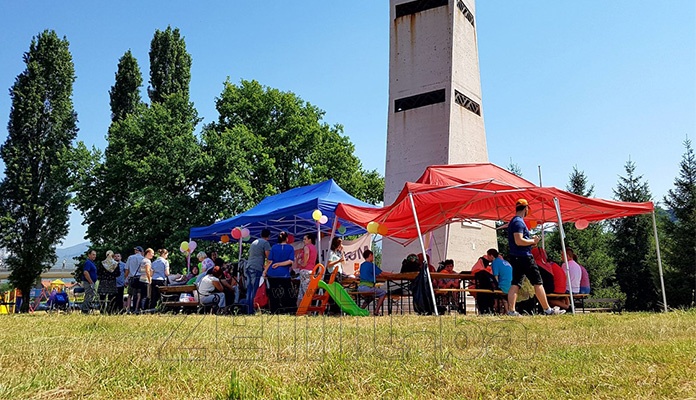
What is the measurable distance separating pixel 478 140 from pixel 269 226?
22.6 ft

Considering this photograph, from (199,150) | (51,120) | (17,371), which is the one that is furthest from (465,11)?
(51,120)

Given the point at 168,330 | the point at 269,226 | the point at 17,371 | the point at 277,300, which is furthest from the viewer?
the point at 269,226

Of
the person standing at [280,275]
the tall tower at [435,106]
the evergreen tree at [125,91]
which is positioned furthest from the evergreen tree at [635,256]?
the evergreen tree at [125,91]

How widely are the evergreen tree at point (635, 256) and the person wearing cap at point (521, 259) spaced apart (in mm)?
19299

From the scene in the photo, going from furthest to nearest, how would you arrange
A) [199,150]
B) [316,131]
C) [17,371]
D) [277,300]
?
[316,131]
[199,150]
[277,300]
[17,371]

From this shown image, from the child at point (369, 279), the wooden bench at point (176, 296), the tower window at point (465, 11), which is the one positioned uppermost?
the tower window at point (465, 11)

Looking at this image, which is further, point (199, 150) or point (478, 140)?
point (199, 150)

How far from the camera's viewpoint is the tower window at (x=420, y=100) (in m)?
16.9

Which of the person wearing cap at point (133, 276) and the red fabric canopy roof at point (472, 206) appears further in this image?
the person wearing cap at point (133, 276)

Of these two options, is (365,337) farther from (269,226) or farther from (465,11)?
(465,11)

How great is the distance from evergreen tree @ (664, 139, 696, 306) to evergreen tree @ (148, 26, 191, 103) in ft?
83.1

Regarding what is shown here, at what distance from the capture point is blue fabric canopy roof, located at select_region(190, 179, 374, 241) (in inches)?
550

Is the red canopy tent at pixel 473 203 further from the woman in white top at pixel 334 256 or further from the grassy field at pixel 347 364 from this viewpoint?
the grassy field at pixel 347 364

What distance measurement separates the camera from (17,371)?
10.0 ft
